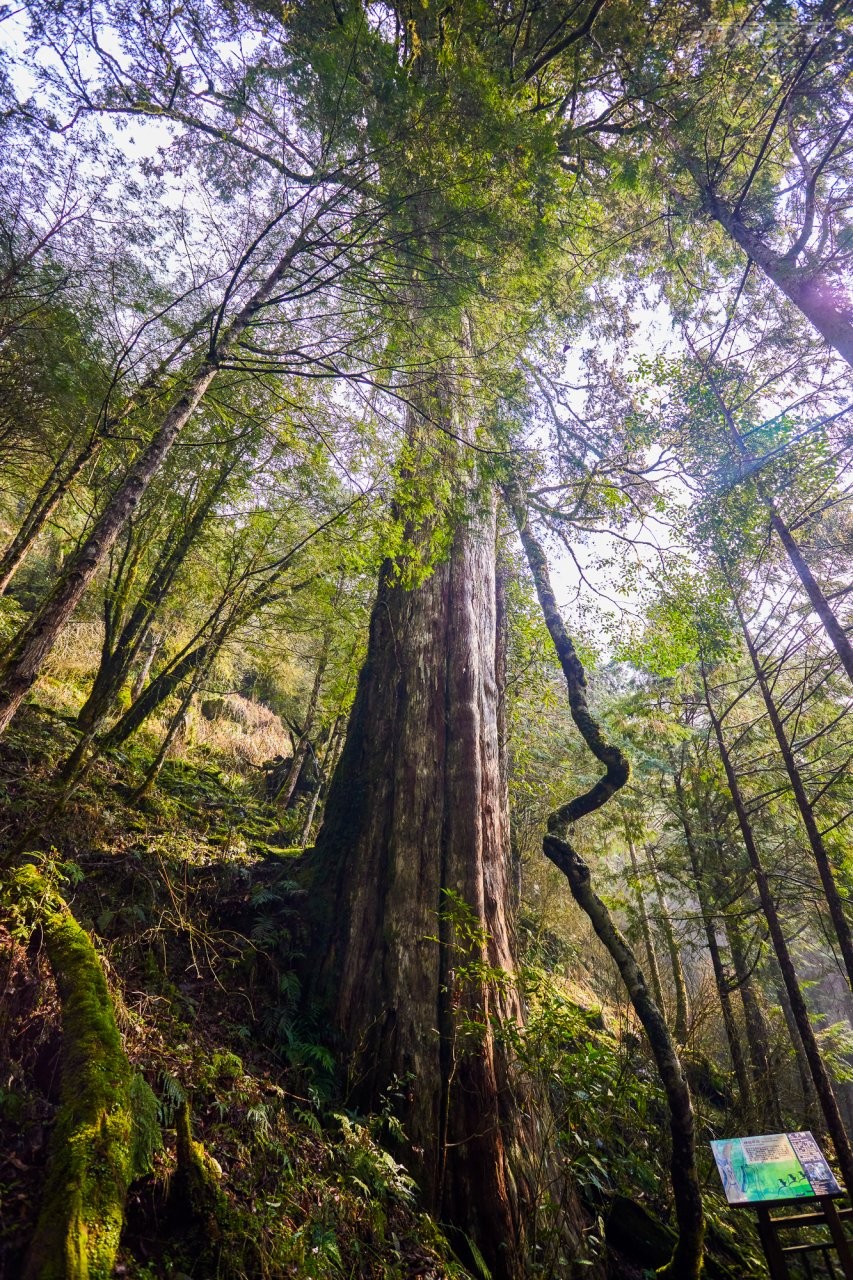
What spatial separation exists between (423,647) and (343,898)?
2439mm

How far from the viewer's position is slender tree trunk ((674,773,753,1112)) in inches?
275

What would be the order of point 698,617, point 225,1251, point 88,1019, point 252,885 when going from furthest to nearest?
point 698,617 < point 252,885 < point 88,1019 < point 225,1251

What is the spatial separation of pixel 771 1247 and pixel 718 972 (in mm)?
5319

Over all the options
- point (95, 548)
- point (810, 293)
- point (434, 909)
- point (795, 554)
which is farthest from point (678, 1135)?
point (810, 293)

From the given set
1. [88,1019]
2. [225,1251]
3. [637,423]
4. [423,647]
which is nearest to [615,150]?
[637,423]

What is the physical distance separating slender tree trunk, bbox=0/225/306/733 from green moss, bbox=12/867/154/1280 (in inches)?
58.1

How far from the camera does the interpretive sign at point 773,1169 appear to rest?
Answer: 3320mm

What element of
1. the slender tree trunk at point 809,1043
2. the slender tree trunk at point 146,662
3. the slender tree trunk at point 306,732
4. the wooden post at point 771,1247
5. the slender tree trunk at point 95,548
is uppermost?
the slender tree trunk at point 146,662

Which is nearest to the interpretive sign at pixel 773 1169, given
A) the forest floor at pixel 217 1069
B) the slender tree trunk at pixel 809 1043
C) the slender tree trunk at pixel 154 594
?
the forest floor at pixel 217 1069

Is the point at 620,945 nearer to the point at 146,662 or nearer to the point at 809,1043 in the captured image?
Answer: the point at 809,1043

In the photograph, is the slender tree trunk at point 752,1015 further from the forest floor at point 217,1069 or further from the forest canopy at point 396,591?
the forest floor at point 217,1069

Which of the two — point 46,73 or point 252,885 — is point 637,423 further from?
point 252,885

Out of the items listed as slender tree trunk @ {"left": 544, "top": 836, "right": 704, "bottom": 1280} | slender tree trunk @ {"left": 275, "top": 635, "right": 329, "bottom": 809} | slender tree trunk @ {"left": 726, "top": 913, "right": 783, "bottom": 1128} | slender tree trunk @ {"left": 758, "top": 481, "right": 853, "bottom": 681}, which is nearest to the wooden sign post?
slender tree trunk @ {"left": 544, "top": 836, "right": 704, "bottom": 1280}

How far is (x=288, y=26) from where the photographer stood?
4102mm
